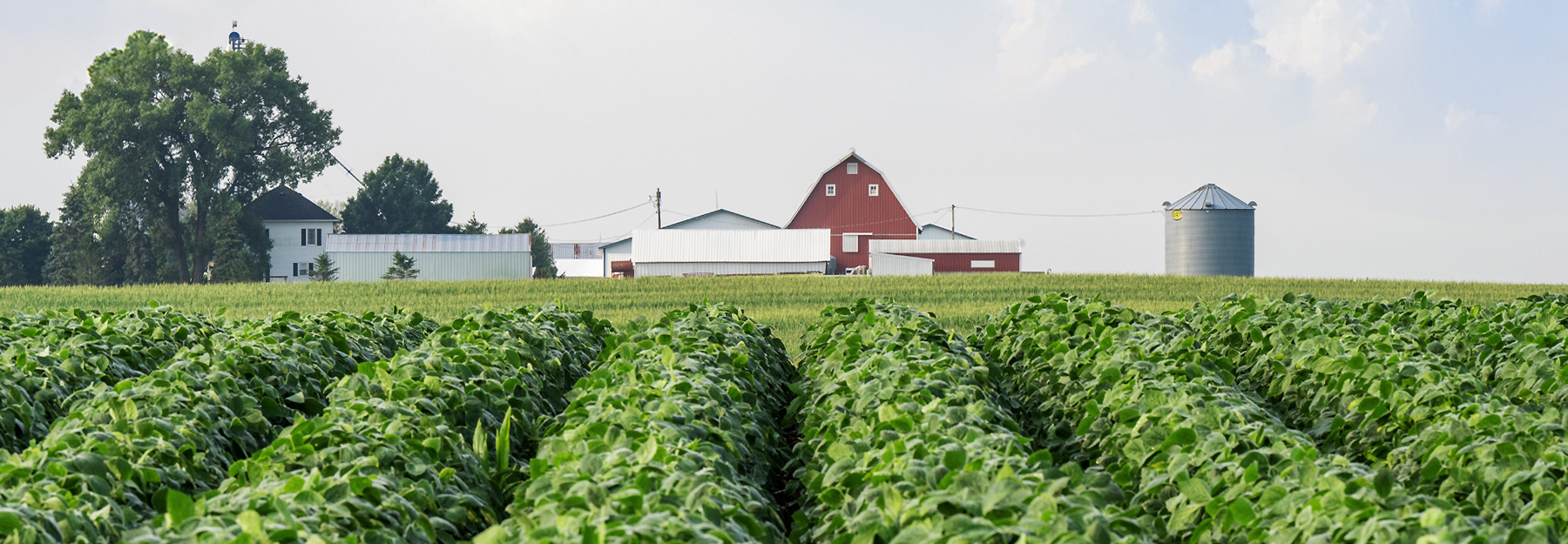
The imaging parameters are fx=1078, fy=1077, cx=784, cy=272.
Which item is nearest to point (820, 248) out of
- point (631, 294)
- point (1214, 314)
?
point (631, 294)

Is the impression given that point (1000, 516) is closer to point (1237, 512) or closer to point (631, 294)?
point (1237, 512)

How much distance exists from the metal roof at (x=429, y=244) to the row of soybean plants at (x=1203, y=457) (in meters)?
40.8

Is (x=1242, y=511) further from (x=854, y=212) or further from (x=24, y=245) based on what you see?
(x=24, y=245)

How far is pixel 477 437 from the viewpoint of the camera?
488cm

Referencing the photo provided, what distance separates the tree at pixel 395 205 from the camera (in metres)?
61.4

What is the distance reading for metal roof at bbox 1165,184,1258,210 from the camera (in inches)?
1393

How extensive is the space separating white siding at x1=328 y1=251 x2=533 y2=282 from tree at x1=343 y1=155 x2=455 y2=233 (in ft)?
51.7

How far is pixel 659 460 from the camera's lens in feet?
12.9

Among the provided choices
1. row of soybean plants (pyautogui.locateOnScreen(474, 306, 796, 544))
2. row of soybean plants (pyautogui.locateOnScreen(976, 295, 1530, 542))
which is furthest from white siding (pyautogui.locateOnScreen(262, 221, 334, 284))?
row of soybean plants (pyautogui.locateOnScreen(976, 295, 1530, 542))

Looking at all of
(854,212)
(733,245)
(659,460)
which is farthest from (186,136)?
(659,460)

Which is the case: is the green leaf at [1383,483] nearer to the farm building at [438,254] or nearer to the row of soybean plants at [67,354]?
the row of soybean plants at [67,354]

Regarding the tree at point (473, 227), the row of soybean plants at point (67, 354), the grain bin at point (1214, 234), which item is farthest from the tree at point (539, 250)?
the row of soybean plants at point (67, 354)

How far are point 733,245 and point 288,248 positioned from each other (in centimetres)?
2360

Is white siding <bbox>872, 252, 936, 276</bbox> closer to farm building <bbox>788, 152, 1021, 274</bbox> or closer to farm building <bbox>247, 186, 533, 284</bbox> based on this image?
farm building <bbox>788, 152, 1021, 274</bbox>
